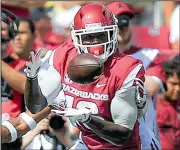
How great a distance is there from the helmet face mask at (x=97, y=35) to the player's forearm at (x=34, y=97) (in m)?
0.34

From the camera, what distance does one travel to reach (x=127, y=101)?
421cm

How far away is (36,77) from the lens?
14.3ft

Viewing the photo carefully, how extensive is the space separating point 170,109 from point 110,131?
218 cm

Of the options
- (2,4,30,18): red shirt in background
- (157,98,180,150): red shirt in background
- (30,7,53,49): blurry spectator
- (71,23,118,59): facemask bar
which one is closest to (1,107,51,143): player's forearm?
(71,23,118,59): facemask bar

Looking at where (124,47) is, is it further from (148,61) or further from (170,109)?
(170,109)

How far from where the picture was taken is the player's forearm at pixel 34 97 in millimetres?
4371

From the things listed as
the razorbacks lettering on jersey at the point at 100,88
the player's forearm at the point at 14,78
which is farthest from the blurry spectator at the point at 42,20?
the razorbacks lettering on jersey at the point at 100,88

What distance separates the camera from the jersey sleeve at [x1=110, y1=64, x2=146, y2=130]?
13.8 feet

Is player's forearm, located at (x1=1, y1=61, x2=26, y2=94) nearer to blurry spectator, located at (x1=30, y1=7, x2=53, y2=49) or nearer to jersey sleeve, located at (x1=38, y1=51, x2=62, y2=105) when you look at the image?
jersey sleeve, located at (x1=38, y1=51, x2=62, y2=105)

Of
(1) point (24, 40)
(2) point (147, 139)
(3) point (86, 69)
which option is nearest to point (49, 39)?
(1) point (24, 40)

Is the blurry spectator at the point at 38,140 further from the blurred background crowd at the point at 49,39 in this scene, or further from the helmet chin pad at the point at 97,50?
the helmet chin pad at the point at 97,50

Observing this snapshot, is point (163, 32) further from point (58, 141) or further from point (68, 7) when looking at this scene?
point (58, 141)

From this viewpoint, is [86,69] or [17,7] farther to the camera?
[17,7]

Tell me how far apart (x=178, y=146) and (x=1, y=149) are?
1.71 m
